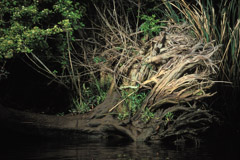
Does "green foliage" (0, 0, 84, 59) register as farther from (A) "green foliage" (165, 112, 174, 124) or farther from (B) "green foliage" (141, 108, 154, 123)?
(A) "green foliage" (165, 112, 174, 124)

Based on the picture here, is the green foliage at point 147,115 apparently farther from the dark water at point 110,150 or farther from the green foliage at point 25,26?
the green foliage at point 25,26

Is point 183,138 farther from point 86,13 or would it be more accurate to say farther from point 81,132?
point 86,13

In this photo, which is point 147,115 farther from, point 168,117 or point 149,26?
point 149,26

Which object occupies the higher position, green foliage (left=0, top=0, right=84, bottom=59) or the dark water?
green foliage (left=0, top=0, right=84, bottom=59)

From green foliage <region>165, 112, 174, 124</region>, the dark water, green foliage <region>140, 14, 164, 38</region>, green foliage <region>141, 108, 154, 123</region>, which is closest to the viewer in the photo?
the dark water

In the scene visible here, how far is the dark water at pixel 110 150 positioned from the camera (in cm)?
549

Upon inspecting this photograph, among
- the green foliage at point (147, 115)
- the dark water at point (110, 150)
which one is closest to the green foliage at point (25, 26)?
the dark water at point (110, 150)

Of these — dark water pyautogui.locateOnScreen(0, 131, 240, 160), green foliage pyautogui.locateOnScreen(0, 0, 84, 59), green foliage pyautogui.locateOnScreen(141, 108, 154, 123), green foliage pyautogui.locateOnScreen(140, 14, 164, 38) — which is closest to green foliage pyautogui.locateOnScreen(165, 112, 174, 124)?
green foliage pyautogui.locateOnScreen(141, 108, 154, 123)

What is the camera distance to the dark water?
18.0 ft

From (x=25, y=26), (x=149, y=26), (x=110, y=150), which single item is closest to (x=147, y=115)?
(x=110, y=150)

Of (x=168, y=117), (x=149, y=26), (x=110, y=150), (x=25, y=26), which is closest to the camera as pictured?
(x=110, y=150)

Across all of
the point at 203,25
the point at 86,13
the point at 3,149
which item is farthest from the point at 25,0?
the point at 203,25

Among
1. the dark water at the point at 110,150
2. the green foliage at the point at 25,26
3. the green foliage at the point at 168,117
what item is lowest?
the dark water at the point at 110,150

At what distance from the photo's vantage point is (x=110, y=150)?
6035 millimetres
